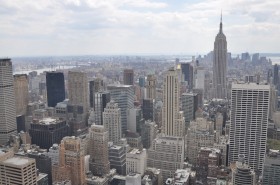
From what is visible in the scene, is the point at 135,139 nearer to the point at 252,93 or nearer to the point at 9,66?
the point at 252,93

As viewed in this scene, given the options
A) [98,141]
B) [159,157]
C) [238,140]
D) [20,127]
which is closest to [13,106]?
[20,127]

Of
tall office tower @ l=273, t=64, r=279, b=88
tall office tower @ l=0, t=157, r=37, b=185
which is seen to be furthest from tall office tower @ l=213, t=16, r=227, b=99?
tall office tower @ l=0, t=157, r=37, b=185

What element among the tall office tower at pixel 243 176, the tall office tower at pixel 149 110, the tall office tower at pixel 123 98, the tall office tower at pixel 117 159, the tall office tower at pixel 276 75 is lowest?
the tall office tower at pixel 117 159

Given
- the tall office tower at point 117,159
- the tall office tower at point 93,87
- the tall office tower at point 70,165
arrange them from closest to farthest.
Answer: the tall office tower at point 70,165 → the tall office tower at point 117,159 → the tall office tower at point 93,87

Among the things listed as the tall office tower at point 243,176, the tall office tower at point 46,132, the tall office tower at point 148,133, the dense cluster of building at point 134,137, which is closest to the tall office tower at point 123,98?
the dense cluster of building at point 134,137

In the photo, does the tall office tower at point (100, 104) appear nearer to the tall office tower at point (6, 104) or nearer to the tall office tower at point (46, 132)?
the tall office tower at point (46, 132)

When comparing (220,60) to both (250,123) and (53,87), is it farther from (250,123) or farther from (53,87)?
(250,123)
